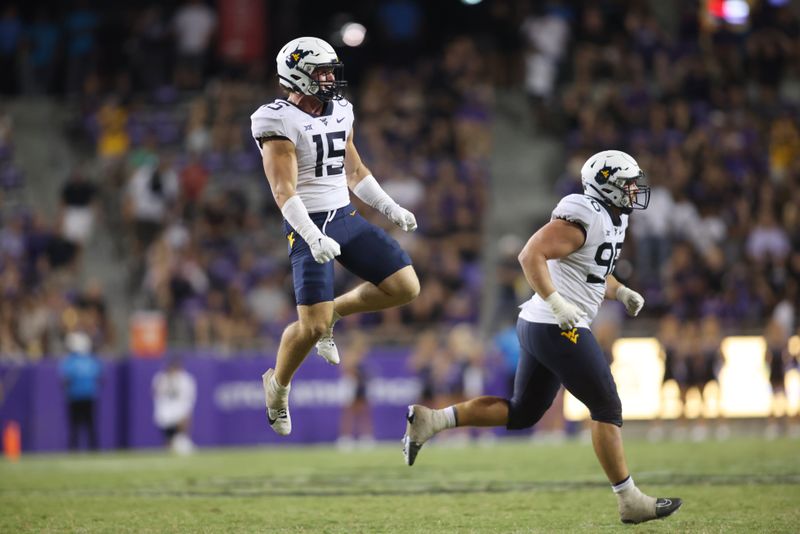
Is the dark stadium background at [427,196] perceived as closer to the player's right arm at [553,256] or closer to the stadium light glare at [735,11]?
the stadium light glare at [735,11]

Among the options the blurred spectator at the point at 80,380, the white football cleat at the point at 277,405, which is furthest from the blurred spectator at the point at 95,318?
the white football cleat at the point at 277,405

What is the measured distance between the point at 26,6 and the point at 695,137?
11.6 meters

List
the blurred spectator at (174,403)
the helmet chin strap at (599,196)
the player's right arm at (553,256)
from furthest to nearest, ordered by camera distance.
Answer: the blurred spectator at (174,403) → the helmet chin strap at (599,196) → the player's right arm at (553,256)

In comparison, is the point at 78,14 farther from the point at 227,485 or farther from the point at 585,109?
the point at 227,485

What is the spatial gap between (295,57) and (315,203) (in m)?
0.83

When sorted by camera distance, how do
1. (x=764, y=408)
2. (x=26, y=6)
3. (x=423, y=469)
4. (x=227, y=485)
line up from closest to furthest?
1. (x=227, y=485)
2. (x=423, y=469)
3. (x=764, y=408)
4. (x=26, y=6)

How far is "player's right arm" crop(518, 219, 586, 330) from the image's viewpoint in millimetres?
6562

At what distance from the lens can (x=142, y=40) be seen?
801 inches

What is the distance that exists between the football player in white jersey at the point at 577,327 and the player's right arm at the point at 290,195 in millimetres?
1052

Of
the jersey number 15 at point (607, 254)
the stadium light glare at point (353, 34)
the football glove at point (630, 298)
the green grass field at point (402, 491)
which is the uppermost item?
the stadium light glare at point (353, 34)

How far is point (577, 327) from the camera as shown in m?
6.71

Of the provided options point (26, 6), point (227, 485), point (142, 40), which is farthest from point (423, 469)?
point (26, 6)

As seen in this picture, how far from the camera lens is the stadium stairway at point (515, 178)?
18.0 m

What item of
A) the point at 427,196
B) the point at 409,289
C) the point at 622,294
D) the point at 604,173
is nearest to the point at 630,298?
the point at 622,294
